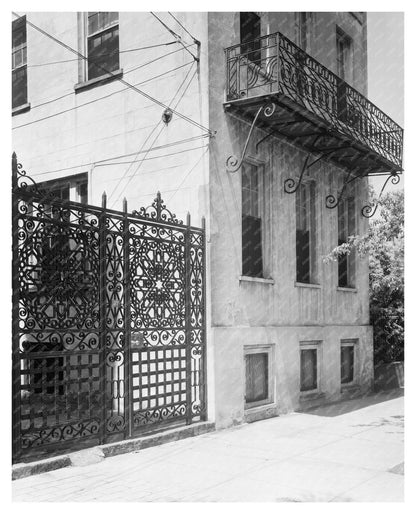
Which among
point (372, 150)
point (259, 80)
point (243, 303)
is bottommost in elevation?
point (243, 303)

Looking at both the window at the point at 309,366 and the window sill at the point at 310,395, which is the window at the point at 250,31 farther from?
the window sill at the point at 310,395

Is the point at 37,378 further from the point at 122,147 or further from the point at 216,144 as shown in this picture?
the point at 216,144

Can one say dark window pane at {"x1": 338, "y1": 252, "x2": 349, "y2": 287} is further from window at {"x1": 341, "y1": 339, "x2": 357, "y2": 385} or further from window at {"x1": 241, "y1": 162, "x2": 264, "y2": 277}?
window at {"x1": 241, "y1": 162, "x2": 264, "y2": 277}

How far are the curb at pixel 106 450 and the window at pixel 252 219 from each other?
10.7 ft

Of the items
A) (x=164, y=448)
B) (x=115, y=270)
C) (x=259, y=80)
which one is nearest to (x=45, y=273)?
(x=115, y=270)

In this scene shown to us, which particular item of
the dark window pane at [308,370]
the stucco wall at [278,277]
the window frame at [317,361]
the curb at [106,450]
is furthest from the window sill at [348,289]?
the curb at [106,450]

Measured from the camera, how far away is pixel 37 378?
11.7m

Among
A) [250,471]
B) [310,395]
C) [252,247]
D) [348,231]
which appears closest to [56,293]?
[250,471]

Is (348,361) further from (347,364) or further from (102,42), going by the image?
(102,42)

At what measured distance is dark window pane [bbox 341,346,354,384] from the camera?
15125mm

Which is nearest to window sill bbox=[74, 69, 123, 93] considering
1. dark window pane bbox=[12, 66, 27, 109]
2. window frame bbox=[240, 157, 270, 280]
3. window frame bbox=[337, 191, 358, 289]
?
dark window pane bbox=[12, 66, 27, 109]

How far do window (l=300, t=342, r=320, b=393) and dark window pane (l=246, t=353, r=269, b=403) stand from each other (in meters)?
1.52

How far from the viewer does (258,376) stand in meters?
11.7

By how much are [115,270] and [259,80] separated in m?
5.30
